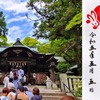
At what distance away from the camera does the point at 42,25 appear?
29.0 m

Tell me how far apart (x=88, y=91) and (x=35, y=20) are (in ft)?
89.3

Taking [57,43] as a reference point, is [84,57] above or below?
below

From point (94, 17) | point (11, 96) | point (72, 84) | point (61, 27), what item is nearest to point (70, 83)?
point (72, 84)

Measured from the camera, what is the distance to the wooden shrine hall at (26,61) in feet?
93.9

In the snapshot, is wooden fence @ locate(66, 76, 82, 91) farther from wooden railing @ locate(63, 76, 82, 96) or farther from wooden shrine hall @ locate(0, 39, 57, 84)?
wooden shrine hall @ locate(0, 39, 57, 84)

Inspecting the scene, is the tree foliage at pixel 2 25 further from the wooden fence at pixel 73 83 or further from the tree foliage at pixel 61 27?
the wooden fence at pixel 73 83

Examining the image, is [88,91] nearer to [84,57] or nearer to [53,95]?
[84,57]

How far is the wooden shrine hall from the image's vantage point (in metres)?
28.6

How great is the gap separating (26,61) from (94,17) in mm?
26381

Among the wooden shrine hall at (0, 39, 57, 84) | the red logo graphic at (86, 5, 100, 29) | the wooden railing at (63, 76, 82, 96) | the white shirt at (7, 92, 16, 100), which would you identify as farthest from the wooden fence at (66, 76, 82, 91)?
the red logo graphic at (86, 5, 100, 29)

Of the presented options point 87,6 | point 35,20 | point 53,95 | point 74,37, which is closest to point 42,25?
point 35,20

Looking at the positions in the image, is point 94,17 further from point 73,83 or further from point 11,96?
point 73,83

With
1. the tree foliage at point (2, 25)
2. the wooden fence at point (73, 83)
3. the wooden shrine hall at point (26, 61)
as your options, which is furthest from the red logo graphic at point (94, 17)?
the tree foliage at point (2, 25)

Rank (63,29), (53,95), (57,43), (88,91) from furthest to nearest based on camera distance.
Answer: (57,43) → (63,29) → (53,95) → (88,91)
